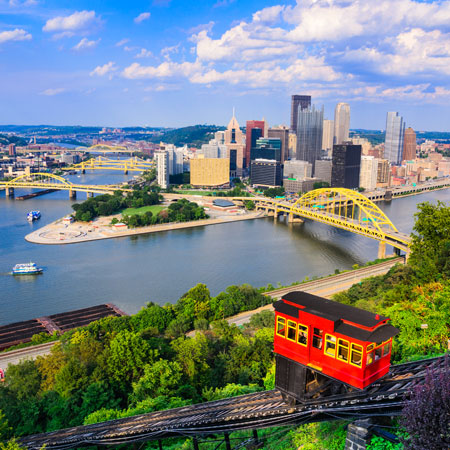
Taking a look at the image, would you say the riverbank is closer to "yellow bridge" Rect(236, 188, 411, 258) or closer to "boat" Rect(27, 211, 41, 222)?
"boat" Rect(27, 211, 41, 222)

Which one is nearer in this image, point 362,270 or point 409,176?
point 362,270

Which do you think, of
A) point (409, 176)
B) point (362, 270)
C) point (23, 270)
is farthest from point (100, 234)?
point (409, 176)

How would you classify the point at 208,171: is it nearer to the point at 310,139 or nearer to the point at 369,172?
the point at 369,172

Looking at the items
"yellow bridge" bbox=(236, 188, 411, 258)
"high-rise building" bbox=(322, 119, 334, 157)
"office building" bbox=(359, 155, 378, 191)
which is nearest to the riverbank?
"yellow bridge" bbox=(236, 188, 411, 258)

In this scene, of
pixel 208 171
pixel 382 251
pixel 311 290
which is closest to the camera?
pixel 311 290

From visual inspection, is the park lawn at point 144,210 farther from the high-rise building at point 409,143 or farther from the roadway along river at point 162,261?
the high-rise building at point 409,143

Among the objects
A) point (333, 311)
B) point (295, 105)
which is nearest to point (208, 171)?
point (333, 311)

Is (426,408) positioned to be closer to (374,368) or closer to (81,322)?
(374,368)

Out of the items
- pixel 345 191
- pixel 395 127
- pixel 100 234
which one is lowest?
pixel 100 234
